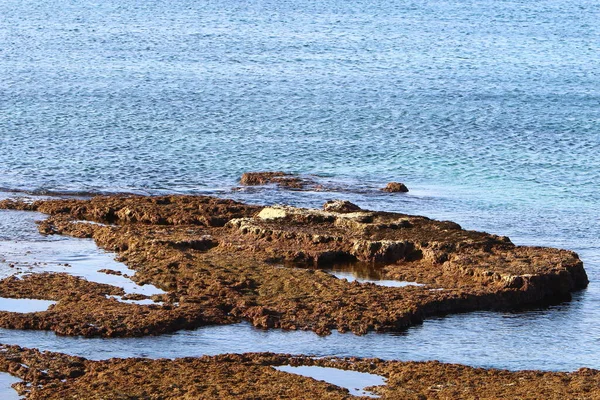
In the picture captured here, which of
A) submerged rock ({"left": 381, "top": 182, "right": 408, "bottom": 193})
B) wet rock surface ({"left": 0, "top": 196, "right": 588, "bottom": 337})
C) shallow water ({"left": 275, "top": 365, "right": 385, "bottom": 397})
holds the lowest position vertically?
shallow water ({"left": 275, "top": 365, "right": 385, "bottom": 397})

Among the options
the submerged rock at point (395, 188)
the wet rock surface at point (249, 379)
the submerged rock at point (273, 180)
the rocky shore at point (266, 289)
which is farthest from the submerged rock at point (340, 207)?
the wet rock surface at point (249, 379)

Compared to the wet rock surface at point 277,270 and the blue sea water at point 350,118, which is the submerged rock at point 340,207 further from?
the blue sea water at point 350,118

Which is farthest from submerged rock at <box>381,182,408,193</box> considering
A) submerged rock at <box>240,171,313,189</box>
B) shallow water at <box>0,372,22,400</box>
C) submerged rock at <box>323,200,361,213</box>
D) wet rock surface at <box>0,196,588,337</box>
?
shallow water at <box>0,372,22,400</box>

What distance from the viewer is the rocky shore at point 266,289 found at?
2212 centimetres

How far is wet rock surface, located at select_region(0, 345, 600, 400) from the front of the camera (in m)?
21.4

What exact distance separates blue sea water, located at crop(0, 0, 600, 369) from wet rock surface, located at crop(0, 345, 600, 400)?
1.37 meters

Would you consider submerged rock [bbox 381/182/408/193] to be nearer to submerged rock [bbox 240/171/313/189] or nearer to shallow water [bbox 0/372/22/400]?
submerged rock [bbox 240/171/313/189]

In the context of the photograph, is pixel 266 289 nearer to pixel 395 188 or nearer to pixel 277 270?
pixel 277 270

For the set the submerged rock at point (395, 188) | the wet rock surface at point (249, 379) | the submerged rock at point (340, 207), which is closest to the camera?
the wet rock surface at point (249, 379)

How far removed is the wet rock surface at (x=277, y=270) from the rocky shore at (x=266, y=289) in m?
0.05

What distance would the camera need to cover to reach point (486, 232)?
36250mm

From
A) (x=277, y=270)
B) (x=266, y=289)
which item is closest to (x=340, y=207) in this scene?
(x=277, y=270)

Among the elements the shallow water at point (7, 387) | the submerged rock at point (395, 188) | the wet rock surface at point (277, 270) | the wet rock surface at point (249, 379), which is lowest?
the shallow water at point (7, 387)

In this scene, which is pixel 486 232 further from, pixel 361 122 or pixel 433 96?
pixel 433 96
